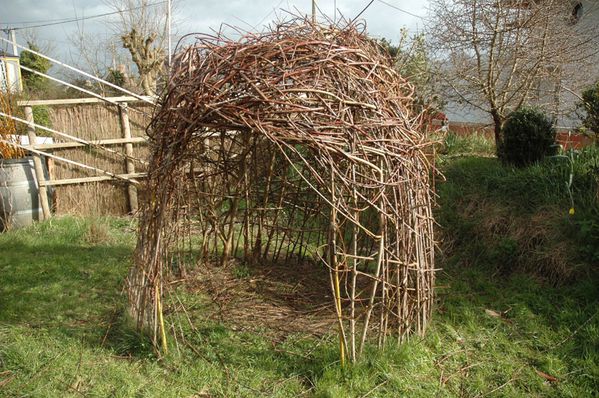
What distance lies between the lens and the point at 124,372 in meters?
3.47

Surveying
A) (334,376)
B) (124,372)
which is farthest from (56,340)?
(334,376)

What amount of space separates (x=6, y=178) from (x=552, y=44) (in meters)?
8.54

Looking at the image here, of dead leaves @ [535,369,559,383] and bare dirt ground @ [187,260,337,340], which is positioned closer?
dead leaves @ [535,369,559,383]

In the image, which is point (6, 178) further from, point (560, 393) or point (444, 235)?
point (560, 393)

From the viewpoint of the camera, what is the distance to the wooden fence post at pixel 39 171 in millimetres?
7512

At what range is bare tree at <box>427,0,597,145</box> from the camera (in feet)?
25.8

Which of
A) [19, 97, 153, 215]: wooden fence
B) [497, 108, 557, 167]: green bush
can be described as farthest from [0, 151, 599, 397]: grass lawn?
[19, 97, 153, 215]: wooden fence

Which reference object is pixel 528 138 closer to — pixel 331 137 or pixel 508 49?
pixel 508 49

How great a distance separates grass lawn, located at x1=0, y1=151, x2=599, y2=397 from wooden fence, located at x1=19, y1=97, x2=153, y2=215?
242cm

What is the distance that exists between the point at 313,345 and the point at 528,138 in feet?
14.5

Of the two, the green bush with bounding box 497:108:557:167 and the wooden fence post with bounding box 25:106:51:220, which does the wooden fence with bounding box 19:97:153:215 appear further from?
the green bush with bounding box 497:108:557:167

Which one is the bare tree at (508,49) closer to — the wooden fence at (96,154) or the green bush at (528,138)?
the green bush at (528,138)

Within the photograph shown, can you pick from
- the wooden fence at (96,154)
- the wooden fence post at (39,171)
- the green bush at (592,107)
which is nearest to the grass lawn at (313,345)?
the green bush at (592,107)

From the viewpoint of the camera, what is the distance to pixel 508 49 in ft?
26.4
